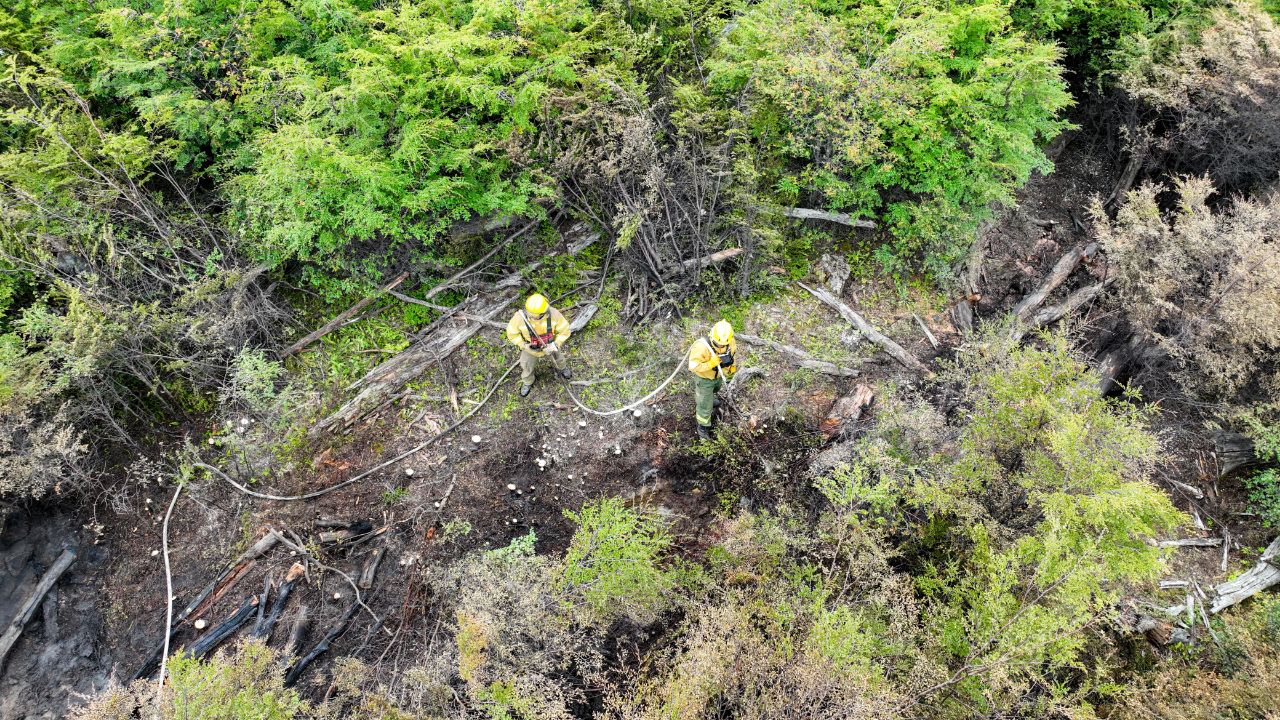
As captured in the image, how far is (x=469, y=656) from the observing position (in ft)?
21.5

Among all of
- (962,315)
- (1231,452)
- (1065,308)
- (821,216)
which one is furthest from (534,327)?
(1231,452)

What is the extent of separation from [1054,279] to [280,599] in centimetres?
1456

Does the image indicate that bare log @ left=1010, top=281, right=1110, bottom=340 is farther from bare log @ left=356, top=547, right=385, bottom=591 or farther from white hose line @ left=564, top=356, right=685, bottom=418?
bare log @ left=356, top=547, right=385, bottom=591

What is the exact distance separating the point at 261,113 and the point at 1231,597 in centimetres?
1667

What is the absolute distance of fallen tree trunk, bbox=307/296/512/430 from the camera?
10016mm

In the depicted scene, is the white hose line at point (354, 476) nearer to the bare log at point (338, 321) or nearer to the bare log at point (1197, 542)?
the bare log at point (338, 321)

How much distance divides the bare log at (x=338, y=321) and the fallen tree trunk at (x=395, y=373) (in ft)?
3.94

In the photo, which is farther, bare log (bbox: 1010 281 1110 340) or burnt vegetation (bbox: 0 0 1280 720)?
bare log (bbox: 1010 281 1110 340)

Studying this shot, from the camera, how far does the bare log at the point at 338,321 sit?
1073 cm

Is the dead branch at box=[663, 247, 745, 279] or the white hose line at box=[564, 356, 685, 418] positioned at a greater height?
the dead branch at box=[663, 247, 745, 279]

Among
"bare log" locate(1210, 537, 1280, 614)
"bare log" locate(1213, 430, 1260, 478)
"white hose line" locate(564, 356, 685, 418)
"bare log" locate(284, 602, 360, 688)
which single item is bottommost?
"bare log" locate(1210, 537, 1280, 614)

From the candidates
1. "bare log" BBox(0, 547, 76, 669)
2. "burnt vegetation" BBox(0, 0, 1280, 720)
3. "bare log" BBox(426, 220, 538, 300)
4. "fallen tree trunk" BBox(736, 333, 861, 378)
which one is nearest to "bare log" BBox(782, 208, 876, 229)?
"burnt vegetation" BBox(0, 0, 1280, 720)

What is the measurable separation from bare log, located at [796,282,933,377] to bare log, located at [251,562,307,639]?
962 cm

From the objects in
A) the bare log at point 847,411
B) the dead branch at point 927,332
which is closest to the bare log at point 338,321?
the bare log at point 847,411
